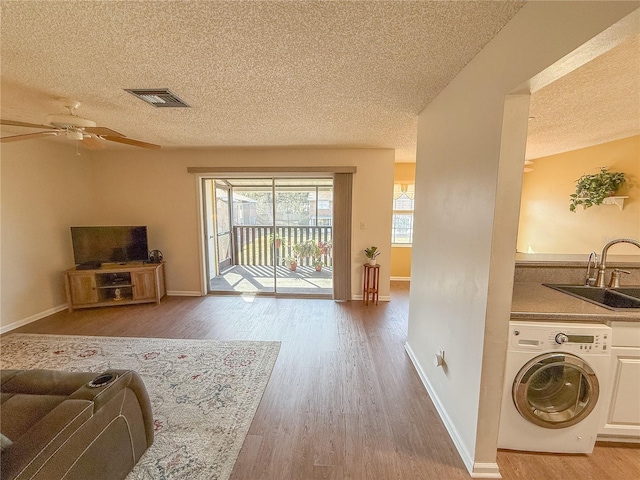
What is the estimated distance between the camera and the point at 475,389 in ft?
4.76

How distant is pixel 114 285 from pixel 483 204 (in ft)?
15.3

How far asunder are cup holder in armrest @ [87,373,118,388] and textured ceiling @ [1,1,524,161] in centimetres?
183

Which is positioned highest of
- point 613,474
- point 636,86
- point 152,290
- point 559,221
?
point 636,86

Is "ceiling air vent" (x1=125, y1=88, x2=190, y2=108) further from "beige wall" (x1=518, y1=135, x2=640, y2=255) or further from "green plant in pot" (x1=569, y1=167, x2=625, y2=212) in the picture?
"beige wall" (x1=518, y1=135, x2=640, y2=255)

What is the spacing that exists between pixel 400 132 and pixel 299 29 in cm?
211

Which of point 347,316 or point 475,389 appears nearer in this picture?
point 475,389

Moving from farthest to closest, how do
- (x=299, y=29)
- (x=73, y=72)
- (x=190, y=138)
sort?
(x=190, y=138) < (x=73, y=72) < (x=299, y=29)

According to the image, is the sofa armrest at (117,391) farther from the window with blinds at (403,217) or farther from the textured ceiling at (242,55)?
the window with blinds at (403,217)

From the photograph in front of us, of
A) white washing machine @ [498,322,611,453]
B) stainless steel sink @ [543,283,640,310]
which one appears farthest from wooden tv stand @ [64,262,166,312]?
stainless steel sink @ [543,283,640,310]

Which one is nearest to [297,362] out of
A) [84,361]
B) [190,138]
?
[84,361]

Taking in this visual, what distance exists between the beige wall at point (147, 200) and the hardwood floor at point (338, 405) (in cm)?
74

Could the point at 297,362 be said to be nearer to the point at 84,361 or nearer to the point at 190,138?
the point at 84,361

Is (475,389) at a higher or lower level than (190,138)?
lower

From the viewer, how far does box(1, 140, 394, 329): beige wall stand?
344 centimetres
